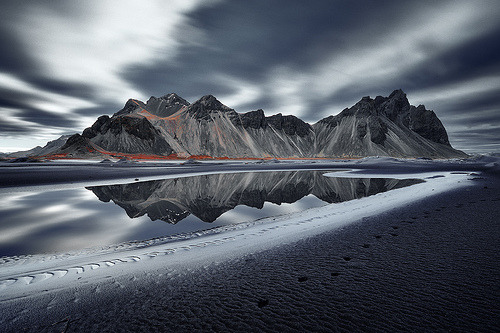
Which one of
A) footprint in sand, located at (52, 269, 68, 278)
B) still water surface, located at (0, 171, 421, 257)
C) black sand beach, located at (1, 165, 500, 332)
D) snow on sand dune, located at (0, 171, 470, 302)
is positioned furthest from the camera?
still water surface, located at (0, 171, 421, 257)

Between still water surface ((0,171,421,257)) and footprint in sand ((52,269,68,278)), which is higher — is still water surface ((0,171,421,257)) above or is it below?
below

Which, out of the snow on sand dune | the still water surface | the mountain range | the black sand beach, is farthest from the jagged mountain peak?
the black sand beach

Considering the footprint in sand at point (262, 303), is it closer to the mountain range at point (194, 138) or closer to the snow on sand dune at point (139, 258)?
the snow on sand dune at point (139, 258)

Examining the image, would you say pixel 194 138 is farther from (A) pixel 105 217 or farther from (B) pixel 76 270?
(B) pixel 76 270

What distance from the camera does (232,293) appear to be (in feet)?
10.4

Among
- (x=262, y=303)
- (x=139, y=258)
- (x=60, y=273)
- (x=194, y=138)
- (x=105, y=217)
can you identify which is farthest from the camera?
(x=194, y=138)

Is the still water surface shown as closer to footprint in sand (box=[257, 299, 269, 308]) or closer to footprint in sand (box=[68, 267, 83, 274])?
footprint in sand (box=[68, 267, 83, 274])

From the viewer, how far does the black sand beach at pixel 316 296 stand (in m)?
2.41

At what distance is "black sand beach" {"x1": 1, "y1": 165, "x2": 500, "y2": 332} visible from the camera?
7.91ft

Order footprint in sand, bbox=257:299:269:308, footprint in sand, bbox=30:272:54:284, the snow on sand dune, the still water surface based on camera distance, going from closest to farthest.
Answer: footprint in sand, bbox=257:299:269:308 < the snow on sand dune < footprint in sand, bbox=30:272:54:284 < the still water surface

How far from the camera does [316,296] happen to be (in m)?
2.91

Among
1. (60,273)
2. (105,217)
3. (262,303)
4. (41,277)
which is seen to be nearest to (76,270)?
(60,273)

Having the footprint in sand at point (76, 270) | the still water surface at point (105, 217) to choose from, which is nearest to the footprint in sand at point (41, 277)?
the footprint in sand at point (76, 270)

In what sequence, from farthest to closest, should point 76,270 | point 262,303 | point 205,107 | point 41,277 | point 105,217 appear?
point 205,107 < point 105,217 < point 76,270 < point 41,277 < point 262,303
